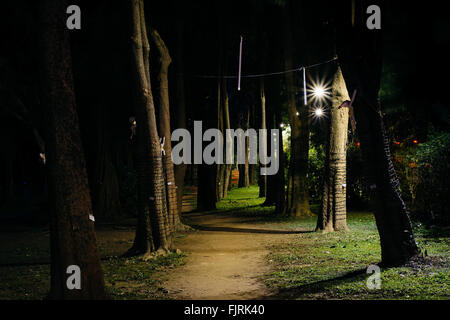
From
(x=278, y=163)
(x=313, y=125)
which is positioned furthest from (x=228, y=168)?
(x=278, y=163)

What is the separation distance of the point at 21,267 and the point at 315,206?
1753 cm

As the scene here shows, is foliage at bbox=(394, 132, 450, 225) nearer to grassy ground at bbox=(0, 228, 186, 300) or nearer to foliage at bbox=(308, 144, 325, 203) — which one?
foliage at bbox=(308, 144, 325, 203)

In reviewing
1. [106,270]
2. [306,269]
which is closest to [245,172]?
[106,270]

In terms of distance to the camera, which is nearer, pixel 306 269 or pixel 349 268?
pixel 349 268

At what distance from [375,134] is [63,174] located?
611 cm

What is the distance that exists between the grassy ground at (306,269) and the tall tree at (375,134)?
1.91 ft

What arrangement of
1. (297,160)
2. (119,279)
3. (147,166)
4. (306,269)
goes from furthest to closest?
(297,160) < (147,166) < (306,269) < (119,279)

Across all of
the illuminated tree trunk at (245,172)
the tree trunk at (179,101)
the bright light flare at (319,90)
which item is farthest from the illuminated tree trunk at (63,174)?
the illuminated tree trunk at (245,172)

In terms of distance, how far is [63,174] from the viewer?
670cm

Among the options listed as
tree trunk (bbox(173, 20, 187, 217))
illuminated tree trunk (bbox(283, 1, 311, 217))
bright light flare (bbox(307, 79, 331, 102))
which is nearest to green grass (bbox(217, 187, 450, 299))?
illuminated tree trunk (bbox(283, 1, 311, 217))

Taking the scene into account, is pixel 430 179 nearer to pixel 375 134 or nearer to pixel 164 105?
pixel 375 134

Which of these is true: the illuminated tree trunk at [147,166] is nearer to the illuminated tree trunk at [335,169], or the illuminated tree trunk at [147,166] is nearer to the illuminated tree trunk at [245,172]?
the illuminated tree trunk at [335,169]

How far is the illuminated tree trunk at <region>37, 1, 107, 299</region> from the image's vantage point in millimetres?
6715

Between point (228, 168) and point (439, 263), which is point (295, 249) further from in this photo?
point (228, 168)
